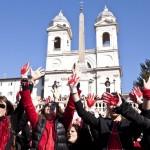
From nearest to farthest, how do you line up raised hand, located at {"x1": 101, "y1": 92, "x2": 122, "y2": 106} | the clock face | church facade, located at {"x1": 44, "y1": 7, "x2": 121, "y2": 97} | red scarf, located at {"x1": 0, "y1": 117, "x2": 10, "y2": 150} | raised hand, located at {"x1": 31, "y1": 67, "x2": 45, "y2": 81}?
raised hand, located at {"x1": 101, "y1": 92, "x2": 122, "y2": 106}, red scarf, located at {"x1": 0, "y1": 117, "x2": 10, "y2": 150}, raised hand, located at {"x1": 31, "y1": 67, "x2": 45, "y2": 81}, church facade, located at {"x1": 44, "y1": 7, "x2": 121, "y2": 97}, the clock face

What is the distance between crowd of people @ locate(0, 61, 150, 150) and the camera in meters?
5.41

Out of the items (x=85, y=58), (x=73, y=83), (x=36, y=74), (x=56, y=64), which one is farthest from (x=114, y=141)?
(x=85, y=58)

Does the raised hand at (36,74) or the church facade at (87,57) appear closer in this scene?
the raised hand at (36,74)

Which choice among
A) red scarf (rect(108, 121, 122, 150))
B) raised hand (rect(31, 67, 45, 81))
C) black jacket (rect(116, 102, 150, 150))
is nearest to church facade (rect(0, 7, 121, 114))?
raised hand (rect(31, 67, 45, 81))

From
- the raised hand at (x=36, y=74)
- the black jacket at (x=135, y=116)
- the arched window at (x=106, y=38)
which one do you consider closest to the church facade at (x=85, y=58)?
the arched window at (x=106, y=38)

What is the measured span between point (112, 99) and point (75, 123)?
43.7 inches

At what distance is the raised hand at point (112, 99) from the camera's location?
5.34m

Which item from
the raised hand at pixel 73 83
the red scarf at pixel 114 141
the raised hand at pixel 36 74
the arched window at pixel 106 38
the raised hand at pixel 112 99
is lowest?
the red scarf at pixel 114 141

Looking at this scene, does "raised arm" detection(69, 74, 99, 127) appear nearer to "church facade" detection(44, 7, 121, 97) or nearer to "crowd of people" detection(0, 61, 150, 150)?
"crowd of people" detection(0, 61, 150, 150)

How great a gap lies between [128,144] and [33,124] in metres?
1.47

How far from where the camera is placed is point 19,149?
6598 millimetres

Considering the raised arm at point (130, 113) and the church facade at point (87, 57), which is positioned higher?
the church facade at point (87, 57)

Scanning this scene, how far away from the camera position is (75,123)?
6324mm

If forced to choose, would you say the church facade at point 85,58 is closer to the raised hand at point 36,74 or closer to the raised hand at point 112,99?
the raised hand at point 36,74
